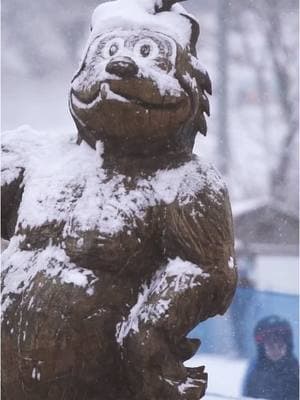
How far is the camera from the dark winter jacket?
270cm

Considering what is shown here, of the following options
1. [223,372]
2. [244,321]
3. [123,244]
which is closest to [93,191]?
[123,244]

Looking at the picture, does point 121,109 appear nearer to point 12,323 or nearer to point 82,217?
point 82,217

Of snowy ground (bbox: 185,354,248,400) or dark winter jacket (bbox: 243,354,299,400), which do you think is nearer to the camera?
snowy ground (bbox: 185,354,248,400)

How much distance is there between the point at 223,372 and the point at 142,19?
5.74 feet

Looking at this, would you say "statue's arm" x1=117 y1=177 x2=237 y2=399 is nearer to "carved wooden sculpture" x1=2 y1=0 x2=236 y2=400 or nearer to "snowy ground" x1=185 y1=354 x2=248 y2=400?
"carved wooden sculpture" x1=2 y1=0 x2=236 y2=400

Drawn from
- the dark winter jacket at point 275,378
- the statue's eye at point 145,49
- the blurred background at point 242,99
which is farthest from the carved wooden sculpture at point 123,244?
the blurred background at point 242,99

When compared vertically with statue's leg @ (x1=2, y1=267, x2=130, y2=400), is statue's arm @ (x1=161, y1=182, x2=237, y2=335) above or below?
above

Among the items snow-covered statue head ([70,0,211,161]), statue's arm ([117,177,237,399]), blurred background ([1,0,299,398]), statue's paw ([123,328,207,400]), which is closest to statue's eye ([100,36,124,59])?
snow-covered statue head ([70,0,211,161])

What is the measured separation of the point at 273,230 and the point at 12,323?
2.16 m

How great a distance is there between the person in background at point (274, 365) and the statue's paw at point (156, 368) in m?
1.59

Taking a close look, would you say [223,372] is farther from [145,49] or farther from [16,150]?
[145,49]

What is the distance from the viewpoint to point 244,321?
2.88 meters

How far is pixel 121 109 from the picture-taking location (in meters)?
1.14

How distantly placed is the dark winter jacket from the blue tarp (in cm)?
7
